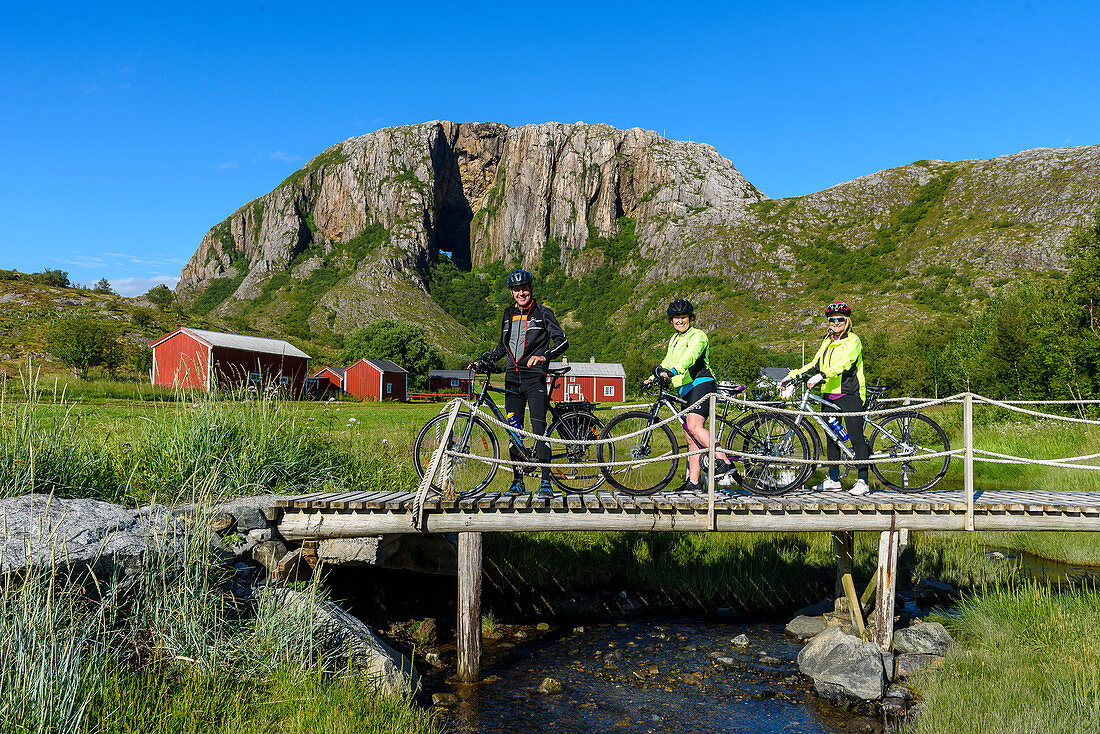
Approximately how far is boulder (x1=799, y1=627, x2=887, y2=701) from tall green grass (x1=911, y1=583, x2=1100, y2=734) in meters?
0.42

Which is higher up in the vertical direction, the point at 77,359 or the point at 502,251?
the point at 502,251

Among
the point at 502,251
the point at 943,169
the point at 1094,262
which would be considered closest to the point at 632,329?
the point at 943,169

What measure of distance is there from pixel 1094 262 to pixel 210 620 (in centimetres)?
2875

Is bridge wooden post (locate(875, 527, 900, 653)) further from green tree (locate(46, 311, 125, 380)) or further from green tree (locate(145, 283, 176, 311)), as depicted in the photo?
green tree (locate(145, 283, 176, 311))

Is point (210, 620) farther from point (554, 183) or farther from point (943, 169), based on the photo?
point (554, 183)

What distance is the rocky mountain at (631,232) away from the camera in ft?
298

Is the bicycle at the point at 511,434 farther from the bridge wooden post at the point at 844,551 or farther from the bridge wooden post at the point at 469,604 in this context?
the bridge wooden post at the point at 844,551

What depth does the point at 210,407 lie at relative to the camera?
785 cm

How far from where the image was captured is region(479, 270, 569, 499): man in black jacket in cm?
711

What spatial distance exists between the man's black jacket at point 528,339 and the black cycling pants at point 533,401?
89 millimetres

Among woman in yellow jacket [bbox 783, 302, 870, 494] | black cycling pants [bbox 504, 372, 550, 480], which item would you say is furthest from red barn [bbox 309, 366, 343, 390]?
woman in yellow jacket [bbox 783, 302, 870, 494]

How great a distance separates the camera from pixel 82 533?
190 inches

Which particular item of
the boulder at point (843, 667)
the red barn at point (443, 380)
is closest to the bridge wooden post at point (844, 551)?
the boulder at point (843, 667)

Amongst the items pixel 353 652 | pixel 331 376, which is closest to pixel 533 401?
pixel 353 652
